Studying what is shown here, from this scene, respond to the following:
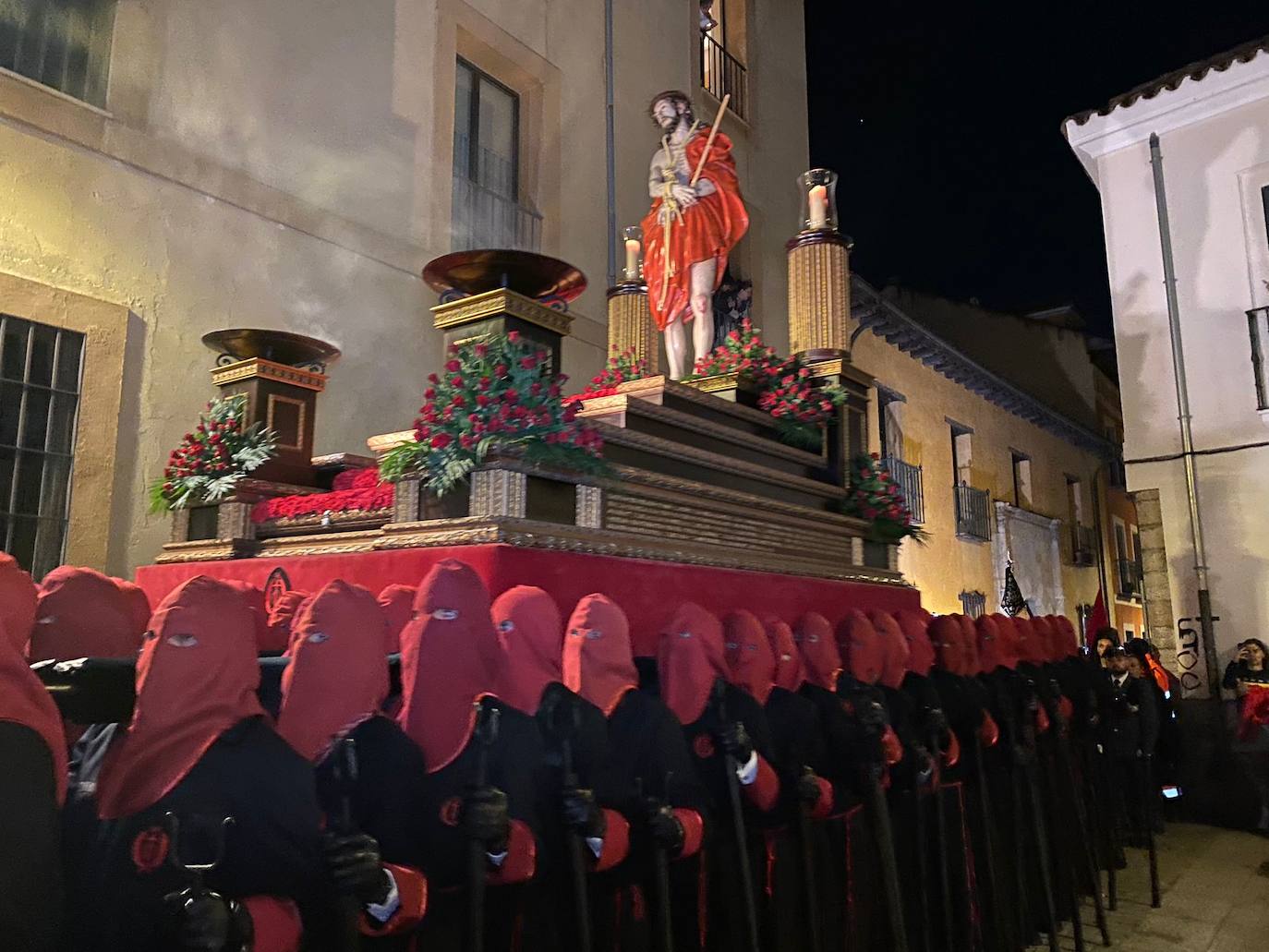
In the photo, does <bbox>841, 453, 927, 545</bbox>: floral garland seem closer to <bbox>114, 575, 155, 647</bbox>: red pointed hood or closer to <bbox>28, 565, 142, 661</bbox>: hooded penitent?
<bbox>114, 575, 155, 647</bbox>: red pointed hood

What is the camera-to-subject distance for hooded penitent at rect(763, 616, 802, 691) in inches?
133

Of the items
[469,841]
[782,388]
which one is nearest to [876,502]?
[782,388]

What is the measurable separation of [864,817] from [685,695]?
1159 millimetres

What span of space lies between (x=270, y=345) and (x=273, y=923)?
4.70 m

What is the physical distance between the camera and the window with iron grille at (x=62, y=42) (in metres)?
5.84

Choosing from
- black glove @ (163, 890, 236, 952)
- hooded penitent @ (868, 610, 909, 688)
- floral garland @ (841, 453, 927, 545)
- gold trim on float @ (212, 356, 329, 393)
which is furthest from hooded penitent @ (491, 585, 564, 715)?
floral garland @ (841, 453, 927, 545)

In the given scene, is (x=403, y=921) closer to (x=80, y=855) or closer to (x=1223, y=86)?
(x=80, y=855)

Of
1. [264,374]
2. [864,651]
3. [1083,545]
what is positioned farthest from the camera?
[1083,545]

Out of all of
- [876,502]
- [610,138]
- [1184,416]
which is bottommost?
[876,502]

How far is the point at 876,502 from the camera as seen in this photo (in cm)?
650

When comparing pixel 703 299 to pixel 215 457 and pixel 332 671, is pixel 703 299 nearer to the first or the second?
pixel 215 457

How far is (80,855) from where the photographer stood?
1709mm

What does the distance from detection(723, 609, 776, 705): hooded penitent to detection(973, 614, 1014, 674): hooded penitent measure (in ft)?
6.27

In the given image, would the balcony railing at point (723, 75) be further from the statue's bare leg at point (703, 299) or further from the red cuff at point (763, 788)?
the red cuff at point (763, 788)
